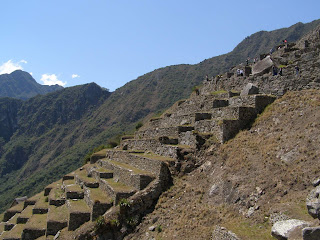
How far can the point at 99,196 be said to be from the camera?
1490cm

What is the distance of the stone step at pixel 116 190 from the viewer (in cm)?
1323

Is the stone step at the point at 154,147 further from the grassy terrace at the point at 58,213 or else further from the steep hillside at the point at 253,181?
the grassy terrace at the point at 58,213

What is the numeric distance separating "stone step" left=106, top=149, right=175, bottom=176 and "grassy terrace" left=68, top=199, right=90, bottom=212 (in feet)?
10.6

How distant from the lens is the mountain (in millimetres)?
80000

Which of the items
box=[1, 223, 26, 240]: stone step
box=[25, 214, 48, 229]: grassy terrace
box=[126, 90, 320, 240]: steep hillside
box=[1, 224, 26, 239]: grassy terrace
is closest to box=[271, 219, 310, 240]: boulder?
box=[126, 90, 320, 240]: steep hillside

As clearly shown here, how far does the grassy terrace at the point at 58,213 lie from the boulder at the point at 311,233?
507 inches

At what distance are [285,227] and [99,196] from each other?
1008 cm

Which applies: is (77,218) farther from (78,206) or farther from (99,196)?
(99,196)

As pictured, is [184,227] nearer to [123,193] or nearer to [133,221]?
[133,221]

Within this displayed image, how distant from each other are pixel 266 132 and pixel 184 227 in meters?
4.90

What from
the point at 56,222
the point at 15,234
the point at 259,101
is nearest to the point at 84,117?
the point at 15,234

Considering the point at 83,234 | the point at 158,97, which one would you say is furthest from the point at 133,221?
the point at 158,97

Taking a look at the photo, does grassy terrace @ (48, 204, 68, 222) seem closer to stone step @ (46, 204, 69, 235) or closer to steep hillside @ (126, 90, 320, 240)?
stone step @ (46, 204, 69, 235)

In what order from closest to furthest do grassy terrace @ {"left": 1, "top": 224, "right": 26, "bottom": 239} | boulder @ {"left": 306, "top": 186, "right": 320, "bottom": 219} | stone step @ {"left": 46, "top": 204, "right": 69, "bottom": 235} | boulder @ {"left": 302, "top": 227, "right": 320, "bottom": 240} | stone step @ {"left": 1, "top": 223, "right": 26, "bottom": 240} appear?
boulder @ {"left": 302, "top": 227, "right": 320, "bottom": 240} → boulder @ {"left": 306, "top": 186, "right": 320, "bottom": 219} → stone step @ {"left": 46, "top": 204, "right": 69, "bottom": 235} → stone step @ {"left": 1, "top": 223, "right": 26, "bottom": 240} → grassy terrace @ {"left": 1, "top": 224, "right": 26, "bottom": 239}
